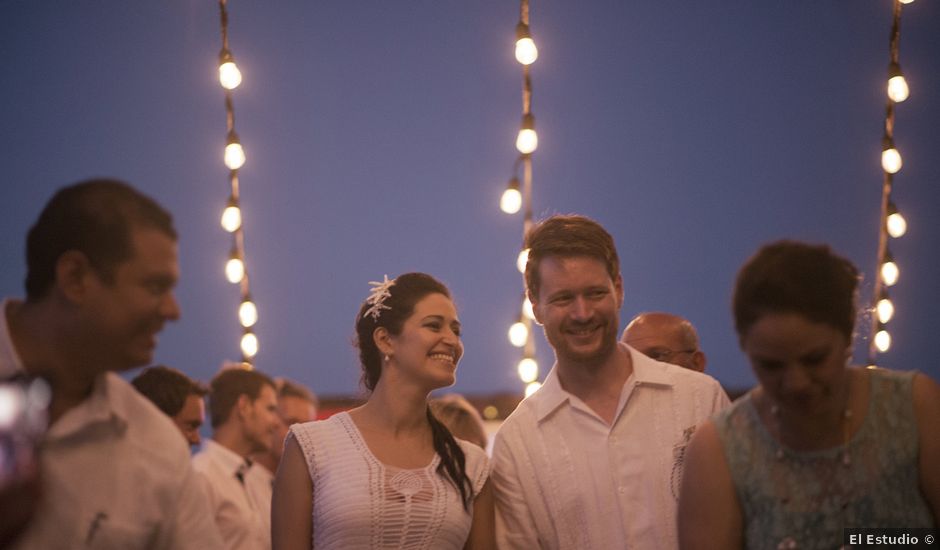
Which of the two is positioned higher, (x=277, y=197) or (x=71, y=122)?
(x=71, y=122)

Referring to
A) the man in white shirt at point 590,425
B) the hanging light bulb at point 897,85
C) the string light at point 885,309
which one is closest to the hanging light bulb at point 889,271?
the string light at point 885,309

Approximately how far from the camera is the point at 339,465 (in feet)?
9.95

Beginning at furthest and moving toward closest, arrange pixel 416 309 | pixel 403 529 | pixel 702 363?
1. pixel 702 363
2. pixel 416 309
3. pixel 403 529

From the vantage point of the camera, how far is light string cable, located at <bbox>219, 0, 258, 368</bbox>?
212 inches

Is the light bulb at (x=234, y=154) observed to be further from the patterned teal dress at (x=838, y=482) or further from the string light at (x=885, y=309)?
the patterned teal dress at (x=838, y=482)

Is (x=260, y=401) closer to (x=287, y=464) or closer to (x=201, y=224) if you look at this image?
(x=287, y=464)

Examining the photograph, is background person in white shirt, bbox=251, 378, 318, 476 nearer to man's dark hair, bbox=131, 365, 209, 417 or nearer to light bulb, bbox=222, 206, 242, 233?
light bulb, bbox=222, 206, 242, 233

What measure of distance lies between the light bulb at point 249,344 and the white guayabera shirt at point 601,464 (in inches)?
144

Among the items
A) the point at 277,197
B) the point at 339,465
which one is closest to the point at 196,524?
the point at 339,465

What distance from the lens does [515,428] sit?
3191 millimetres

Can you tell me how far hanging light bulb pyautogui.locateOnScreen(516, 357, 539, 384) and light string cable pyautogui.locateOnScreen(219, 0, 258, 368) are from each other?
1666mm

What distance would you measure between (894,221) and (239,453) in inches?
159

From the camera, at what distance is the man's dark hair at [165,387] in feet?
13.9

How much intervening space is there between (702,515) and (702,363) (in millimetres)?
2080
